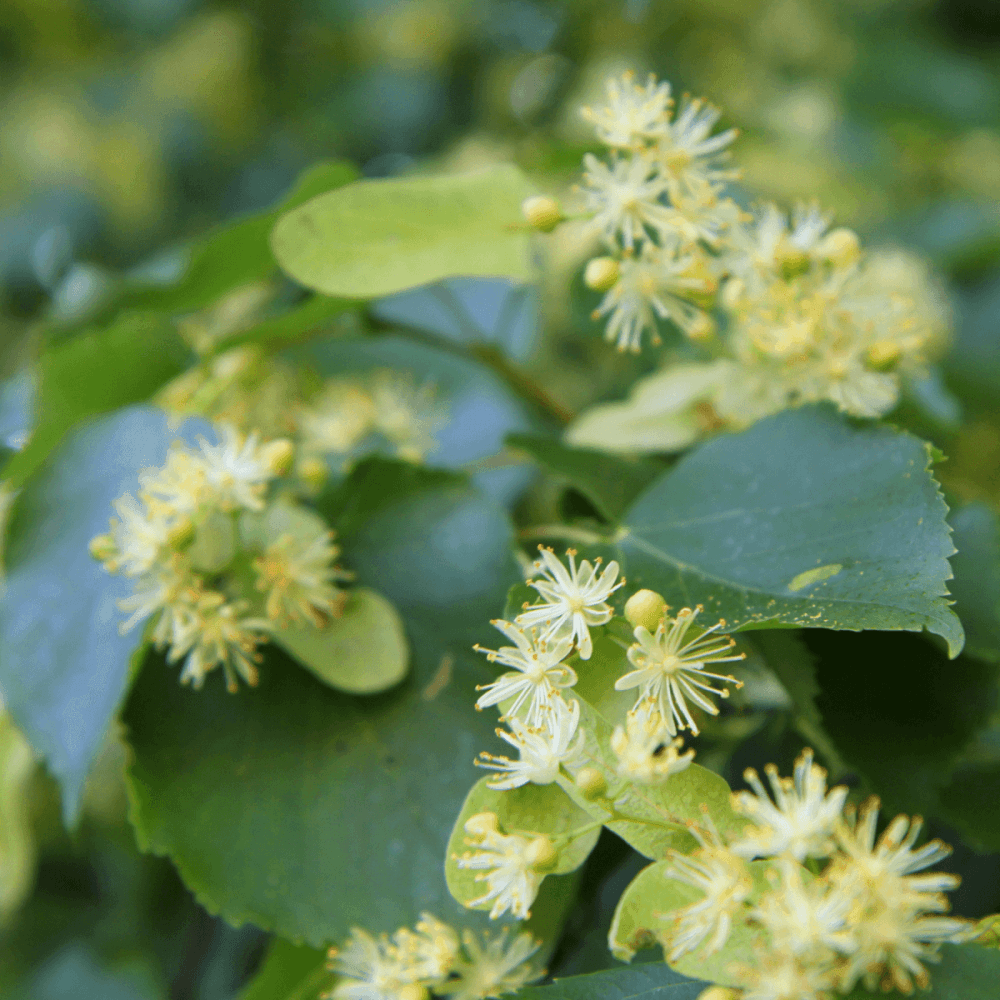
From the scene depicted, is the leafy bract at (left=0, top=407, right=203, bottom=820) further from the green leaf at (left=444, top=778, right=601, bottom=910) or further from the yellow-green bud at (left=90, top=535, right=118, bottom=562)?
the green leaf at (left=444, top=778, right=601, bottom=910)

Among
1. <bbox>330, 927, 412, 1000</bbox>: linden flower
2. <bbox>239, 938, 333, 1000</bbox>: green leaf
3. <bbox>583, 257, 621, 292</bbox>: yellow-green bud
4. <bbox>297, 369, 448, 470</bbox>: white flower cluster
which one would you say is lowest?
<bbox>239, 938, 333, 1000</bbox>: green leaf

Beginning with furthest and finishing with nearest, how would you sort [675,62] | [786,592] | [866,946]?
[675,62] → [786,592] → [866,946]

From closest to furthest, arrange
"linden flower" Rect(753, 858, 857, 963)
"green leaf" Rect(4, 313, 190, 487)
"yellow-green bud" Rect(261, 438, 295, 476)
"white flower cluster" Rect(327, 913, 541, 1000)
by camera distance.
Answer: "linden flower" Rect(753, 858, 857, 963), "white flower cluster" Rect(327, 913, 541, 1000), "yellow-green bud" Rect(261, 438, 295, 476), "green leaf" Rect(4, 313, 190, 487)

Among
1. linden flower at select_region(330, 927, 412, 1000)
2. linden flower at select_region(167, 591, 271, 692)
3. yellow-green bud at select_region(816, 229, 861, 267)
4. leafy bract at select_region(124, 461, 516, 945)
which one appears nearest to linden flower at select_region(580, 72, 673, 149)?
yellow-green bud at select_region(816, 229, 861, 267)

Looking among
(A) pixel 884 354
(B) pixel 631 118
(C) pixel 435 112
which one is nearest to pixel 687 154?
(B) pixel 631 118

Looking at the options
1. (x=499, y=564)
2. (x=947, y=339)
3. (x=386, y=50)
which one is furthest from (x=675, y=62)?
(x=499, y=564)

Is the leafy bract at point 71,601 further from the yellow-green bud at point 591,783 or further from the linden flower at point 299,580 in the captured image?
the yellow-green bud at point 591,783

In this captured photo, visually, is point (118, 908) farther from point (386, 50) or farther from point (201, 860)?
point (386, 50)
